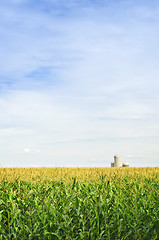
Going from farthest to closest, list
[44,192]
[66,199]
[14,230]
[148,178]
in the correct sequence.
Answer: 1. [148,178]
2. [44,192]
3. [66,199]
4. [14,230]

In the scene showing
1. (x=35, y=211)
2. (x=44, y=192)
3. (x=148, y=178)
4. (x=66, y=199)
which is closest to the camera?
(x=35, y=211)

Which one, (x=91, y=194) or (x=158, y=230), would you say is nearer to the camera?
(x=158, y=230)

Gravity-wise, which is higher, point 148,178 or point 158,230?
point 148,178

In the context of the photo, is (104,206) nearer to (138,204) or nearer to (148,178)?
(138,204)

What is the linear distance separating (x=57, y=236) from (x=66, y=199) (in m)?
1.71

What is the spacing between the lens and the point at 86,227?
24.7 ft

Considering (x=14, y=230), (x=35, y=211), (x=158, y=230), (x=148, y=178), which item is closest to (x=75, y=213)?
(x=35, y=211)

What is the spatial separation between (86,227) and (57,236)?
0.85m

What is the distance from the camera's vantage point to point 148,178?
45.9 feet

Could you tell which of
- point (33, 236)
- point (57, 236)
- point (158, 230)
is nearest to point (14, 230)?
point (33, 236)

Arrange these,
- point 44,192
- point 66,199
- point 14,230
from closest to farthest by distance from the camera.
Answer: point 14,230
point 66,199
point 44,192

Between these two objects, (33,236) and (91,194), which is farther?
(91,194)

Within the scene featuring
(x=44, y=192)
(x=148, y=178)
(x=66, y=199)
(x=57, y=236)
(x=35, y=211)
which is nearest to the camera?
(x=57, y=236)

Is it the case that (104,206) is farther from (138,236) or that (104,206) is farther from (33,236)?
(33,236)
